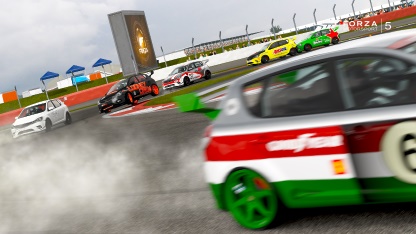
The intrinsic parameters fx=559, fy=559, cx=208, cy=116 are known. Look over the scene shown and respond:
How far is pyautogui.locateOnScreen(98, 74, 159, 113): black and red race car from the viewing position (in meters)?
25.5

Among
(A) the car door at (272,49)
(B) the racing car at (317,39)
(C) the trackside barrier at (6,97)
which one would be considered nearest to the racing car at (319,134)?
(A) the car door at (272,49)

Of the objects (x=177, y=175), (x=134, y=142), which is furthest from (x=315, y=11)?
(x=177, y=175)

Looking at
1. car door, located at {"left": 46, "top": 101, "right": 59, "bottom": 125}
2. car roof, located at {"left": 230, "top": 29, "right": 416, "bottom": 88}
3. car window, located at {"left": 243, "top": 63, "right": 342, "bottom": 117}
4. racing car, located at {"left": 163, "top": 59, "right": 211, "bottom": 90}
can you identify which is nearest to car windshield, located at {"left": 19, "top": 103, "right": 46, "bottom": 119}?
car door, located at {"left": 46, "top": 101, "right": 59, "bottom": 125}

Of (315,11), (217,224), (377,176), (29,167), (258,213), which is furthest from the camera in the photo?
(315,11)

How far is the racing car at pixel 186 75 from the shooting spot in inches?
1257

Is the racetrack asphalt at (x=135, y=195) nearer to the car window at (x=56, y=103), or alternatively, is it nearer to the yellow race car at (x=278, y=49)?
the car window at (x=56, y=103)

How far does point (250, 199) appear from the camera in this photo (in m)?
4.96

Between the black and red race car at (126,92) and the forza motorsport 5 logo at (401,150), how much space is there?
22.0m

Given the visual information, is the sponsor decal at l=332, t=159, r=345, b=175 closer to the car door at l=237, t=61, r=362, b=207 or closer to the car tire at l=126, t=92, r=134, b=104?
the car door at l=237, t=61, r=362, b=207

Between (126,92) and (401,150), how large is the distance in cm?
2273

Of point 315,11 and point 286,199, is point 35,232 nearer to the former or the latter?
point 286,199

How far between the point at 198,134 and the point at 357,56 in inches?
290

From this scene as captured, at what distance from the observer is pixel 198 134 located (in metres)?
11.6

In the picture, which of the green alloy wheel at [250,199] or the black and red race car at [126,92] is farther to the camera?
the black and red race car at [126,92]
